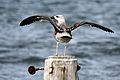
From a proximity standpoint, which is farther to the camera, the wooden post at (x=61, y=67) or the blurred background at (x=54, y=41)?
the blurred background at (x=54, y=41)

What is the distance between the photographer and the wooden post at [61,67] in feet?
28.0

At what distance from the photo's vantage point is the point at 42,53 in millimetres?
18094

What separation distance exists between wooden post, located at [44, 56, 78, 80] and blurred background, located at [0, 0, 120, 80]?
217 inches

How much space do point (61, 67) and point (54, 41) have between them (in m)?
10.6

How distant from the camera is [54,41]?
62.6 feet

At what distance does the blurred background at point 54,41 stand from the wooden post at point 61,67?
18.1 feet

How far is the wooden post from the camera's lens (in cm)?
853

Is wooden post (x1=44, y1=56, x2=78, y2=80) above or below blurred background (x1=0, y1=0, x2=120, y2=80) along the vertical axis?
below

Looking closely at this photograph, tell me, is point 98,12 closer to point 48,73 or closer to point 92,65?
point 92,65

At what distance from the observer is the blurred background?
645 inches

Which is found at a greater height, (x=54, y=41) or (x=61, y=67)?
(x=54, y=41)

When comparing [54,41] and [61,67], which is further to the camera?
[54,41]

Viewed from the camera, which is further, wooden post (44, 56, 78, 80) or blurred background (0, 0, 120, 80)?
blurred background (0, 0, 120, 80)

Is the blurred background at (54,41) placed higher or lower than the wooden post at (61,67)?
higher
